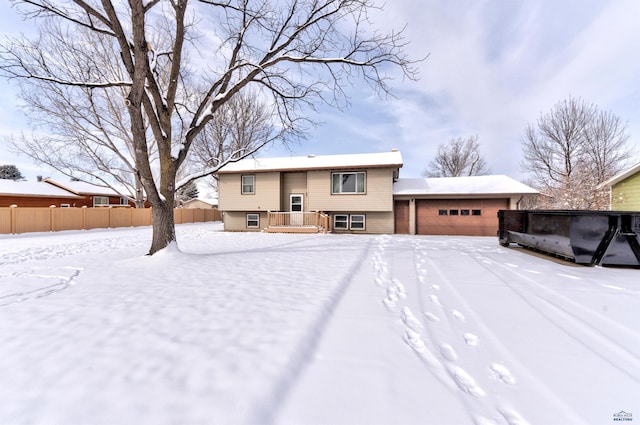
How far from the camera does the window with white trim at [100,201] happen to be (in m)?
28.7

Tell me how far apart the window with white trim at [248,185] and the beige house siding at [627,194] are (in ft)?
59.6

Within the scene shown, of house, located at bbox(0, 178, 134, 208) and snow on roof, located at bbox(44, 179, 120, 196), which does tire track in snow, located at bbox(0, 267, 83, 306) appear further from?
snow on roof, located at bbox(44, 179, 120, 196)

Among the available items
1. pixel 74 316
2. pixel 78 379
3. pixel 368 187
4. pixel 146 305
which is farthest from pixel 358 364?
pixel 368 187

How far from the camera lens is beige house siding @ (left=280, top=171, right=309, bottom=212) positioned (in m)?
15.2

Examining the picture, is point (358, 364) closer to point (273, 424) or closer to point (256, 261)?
point (273, 424)

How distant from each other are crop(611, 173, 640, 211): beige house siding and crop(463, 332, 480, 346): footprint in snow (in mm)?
14006

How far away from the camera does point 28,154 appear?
1540 centimetres

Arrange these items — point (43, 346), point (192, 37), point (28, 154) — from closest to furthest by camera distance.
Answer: point (43, 346)
point (192, 37)
point (28, 154)

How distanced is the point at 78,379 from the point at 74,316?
1.53 metres

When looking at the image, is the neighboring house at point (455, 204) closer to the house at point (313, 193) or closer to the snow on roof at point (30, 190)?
the house at point (313, 193)

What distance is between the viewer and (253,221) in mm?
16234

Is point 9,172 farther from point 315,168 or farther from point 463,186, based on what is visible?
point 463,186

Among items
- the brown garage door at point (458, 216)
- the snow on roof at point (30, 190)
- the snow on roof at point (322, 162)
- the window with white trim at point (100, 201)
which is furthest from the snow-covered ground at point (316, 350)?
the window with white trim at point (100, 201)

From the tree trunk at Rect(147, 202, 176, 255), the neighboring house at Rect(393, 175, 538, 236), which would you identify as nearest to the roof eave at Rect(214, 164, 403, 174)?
the neighboring house at Rect(393, 175, 538, 236)
